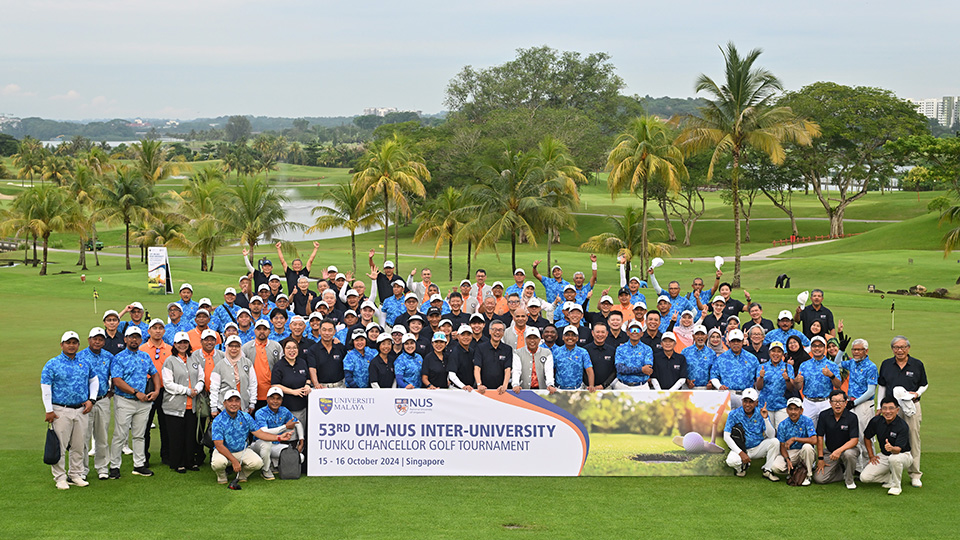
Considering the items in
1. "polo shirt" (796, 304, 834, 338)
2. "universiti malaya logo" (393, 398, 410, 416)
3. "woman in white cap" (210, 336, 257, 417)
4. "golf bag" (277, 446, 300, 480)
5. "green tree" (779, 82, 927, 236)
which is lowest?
"golf bag" (277, 446, 300, 480)

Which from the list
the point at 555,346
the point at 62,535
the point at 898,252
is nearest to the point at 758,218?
the point at 898,252

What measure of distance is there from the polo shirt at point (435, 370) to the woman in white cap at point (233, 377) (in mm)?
2153

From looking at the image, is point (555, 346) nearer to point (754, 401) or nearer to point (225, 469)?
point (754, 401)

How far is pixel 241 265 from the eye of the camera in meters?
50.1

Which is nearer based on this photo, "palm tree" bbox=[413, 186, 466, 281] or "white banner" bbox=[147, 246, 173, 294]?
"white banner" bbox=[147, 246, 173, 294]

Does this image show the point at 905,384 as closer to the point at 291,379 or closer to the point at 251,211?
the point at 291,379

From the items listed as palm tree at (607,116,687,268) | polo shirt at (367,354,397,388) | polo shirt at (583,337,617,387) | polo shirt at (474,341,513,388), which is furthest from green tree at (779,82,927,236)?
polo shirt at (367,354,397,388)

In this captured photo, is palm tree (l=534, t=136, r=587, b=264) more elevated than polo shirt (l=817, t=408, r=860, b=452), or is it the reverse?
palm tree (l=534, t=136, r=587, b=264)

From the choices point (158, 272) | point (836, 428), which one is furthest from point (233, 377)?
point (158, 272)

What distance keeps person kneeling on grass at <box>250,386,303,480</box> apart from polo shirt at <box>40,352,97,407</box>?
204 centimetres

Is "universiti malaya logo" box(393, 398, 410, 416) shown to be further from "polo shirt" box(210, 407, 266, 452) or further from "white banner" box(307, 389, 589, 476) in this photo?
"polo shirt" box(210, 407, 266, 452)

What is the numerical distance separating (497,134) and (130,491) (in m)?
62.3

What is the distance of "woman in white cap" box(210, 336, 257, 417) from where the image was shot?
10570mm

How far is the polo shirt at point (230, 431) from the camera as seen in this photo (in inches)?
395
